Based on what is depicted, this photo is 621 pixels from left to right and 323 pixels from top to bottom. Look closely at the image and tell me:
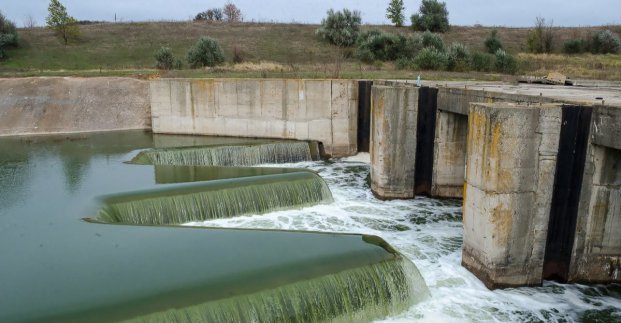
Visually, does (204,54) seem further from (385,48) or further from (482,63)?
(482,63)

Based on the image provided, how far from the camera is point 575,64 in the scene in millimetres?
30719

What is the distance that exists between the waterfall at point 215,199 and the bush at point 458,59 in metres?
17.6

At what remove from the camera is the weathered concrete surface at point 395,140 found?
13570mm

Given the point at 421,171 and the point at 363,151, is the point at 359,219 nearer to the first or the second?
the point at 421,171

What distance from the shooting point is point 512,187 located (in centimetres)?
841

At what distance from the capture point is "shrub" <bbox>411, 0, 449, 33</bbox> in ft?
150

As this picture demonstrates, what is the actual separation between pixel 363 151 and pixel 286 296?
12.2 meters

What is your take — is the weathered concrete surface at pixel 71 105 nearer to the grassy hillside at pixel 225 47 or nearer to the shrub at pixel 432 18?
the grassy hillside at pixel 225 47

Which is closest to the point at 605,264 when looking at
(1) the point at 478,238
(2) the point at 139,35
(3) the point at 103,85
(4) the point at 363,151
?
(1) the point at 478,238

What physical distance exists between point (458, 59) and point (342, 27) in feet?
50.1

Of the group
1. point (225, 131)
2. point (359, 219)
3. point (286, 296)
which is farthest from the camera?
point (225, 131)

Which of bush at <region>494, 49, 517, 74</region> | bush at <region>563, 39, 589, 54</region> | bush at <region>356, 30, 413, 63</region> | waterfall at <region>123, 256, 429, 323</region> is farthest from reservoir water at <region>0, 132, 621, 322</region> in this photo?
bush at <region>563, 39, 589, 54</region>

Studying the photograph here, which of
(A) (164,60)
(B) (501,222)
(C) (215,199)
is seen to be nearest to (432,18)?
(A) (164,60)

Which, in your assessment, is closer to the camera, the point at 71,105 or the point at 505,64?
the point at 71,105
